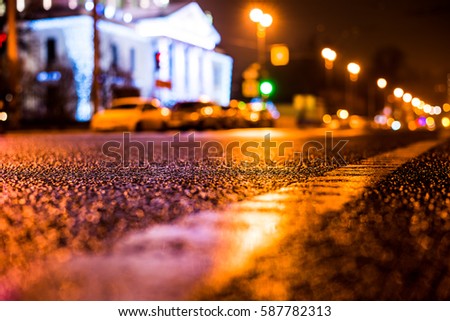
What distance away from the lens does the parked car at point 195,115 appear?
108 ft

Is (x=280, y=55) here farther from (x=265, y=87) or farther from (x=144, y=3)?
(x=144, y=3)

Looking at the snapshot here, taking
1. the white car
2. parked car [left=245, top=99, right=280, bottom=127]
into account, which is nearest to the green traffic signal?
parked car [left=245, top=99, right=280, bottom=127]

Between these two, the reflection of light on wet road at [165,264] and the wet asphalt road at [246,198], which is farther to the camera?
the wet asphalt road at [246,198]

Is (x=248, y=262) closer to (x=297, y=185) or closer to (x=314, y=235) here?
(x=314, y=235)

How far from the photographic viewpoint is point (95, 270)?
3.22 m

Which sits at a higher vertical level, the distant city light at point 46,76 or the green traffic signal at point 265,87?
the distant city light at point 46,76

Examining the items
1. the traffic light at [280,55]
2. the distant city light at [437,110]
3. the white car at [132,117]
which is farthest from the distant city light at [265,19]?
the distant city light at [437,110]

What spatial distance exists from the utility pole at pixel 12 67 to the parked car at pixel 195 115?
7.00 m

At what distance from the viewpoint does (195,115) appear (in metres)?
33.3

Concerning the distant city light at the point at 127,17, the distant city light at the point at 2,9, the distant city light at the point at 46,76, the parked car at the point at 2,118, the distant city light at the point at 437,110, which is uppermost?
the distant city light at the point at 127,17

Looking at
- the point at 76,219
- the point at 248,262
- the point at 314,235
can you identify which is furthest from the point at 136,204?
the point at 248,262

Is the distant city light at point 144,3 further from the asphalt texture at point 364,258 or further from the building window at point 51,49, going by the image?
the asphalt texture at point 364,258

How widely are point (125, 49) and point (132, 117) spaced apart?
106 ft

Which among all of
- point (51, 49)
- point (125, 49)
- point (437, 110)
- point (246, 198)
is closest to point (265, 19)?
point (51, 49)
